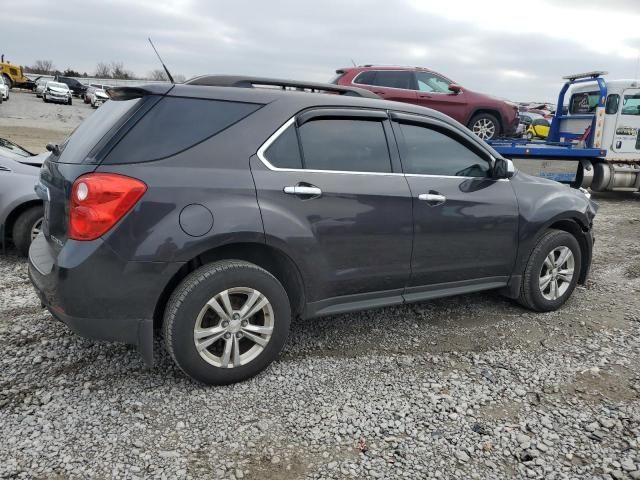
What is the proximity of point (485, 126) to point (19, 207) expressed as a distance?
8.92m

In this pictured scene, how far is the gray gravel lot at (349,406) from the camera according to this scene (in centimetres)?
252

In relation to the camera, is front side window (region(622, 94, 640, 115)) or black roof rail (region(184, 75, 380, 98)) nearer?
black roof rail (region(184, 75, 380, 98))

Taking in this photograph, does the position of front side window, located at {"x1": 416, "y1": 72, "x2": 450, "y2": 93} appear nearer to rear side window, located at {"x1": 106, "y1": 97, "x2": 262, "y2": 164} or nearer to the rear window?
rear side window, located at {"x1": 106, "y1": 97, "x2": 262, "y2": 164}

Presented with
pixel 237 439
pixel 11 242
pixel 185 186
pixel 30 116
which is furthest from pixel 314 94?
pixel 30 116

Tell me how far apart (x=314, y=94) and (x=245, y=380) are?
188 centimetres

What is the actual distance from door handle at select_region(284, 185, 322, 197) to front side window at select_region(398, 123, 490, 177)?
769 millimetres

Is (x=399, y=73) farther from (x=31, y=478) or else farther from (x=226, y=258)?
(x=31, y=478)

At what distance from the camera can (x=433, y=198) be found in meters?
3.66

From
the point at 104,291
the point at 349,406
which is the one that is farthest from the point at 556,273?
the point at 104,291

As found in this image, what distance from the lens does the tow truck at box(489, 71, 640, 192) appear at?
1109 cm

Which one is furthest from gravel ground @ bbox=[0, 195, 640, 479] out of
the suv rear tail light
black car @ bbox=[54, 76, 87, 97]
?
black car @ bbox=[54, 76, 87, 97]

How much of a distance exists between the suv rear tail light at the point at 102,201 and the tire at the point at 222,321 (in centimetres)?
52

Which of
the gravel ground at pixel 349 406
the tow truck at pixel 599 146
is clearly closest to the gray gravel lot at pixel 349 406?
the gravel ground at pixel 349 406

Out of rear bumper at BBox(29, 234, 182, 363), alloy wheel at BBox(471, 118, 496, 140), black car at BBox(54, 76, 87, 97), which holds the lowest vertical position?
rear bumper at BBox(29, 234, 182, 363)
